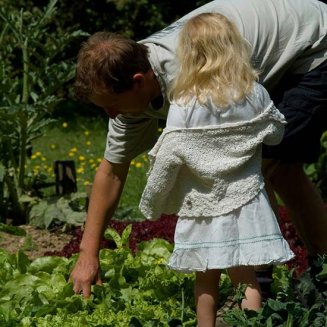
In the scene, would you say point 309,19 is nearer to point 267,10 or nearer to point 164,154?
point 267,10

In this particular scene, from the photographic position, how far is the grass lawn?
7.99 meters

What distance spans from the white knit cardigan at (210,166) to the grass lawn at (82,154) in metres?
2.94

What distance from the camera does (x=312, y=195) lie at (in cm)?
464

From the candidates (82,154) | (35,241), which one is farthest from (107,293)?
(82,154)

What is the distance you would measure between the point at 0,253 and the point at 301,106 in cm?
161

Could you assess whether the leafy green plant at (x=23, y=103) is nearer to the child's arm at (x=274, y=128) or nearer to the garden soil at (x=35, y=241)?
the garden soil at (x=35, y=241)

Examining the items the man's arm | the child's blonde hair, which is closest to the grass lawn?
the man's arm

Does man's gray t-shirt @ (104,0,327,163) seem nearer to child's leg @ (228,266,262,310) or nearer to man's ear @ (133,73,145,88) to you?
man's ear @ (133,73,145,88)

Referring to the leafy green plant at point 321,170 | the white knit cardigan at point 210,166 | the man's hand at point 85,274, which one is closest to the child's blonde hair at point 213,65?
the white knit cardigan at point 210,166

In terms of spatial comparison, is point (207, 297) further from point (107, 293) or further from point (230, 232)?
point (107, 293)

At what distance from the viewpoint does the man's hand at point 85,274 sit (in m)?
4.37

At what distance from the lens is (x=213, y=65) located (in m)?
3.77

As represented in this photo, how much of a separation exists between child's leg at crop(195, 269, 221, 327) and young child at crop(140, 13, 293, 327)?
0.07 m

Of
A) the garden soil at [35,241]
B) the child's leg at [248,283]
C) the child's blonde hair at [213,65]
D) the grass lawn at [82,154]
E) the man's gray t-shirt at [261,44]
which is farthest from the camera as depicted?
the grass lawn at [82,154]
